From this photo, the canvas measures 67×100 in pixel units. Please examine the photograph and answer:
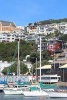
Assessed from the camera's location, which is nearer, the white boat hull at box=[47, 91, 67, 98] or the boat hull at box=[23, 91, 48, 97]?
the white boat hull at box=[47, 91, 67, 98]

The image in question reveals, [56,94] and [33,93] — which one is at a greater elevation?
[56,94]

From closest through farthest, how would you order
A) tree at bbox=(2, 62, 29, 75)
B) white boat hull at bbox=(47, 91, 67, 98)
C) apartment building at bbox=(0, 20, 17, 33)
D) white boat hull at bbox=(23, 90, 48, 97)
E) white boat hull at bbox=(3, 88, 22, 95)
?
white boat hull at bbox=(47, 91, 67, 98)
white boat hull at bbox=(23, 90, 48, 97)
white boat hull at bbox=(3, 88, 22, 95)
tree at bbox=(2, 62, 29, 75)
apartment building at bbox=(0, 20, 17, 33)

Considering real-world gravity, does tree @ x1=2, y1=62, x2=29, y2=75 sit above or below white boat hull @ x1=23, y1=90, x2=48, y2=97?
above

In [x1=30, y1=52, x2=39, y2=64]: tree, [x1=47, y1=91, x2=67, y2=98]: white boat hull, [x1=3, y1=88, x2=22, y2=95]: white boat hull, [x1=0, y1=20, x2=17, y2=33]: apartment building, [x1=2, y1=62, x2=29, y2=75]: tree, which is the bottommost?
[x1=3, y1=88, x2=22, y2=95]: white boat hull

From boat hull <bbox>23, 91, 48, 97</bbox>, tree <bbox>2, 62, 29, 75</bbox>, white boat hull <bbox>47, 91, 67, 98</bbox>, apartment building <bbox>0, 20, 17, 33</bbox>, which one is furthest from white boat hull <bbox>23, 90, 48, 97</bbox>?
apartment building <bbox>0, 20, 17, 33</bbox>

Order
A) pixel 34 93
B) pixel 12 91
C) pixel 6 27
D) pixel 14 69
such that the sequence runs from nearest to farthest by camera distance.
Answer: pixel 34 93 → pixel 12 91 → pixel 14 69 → pixel 6 27

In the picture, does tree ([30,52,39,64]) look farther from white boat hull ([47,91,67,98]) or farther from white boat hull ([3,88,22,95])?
white boat hull ([47,91,67,98])

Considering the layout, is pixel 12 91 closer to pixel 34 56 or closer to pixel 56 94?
pixel 56 94

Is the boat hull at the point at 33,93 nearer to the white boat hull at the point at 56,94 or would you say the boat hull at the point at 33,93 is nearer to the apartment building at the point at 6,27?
the white boat hull at the point at 56,94

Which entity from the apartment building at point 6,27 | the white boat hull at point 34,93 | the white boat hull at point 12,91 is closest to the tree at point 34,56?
the white boat hull at point 12,91

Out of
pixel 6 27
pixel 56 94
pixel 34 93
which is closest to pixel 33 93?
pixel 34 93

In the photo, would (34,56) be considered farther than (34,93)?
Yes

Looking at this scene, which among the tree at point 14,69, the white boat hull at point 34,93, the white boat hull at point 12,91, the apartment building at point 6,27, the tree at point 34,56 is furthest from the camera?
the apartment building at point 6,27

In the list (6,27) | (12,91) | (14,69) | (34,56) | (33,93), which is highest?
(6,27)
